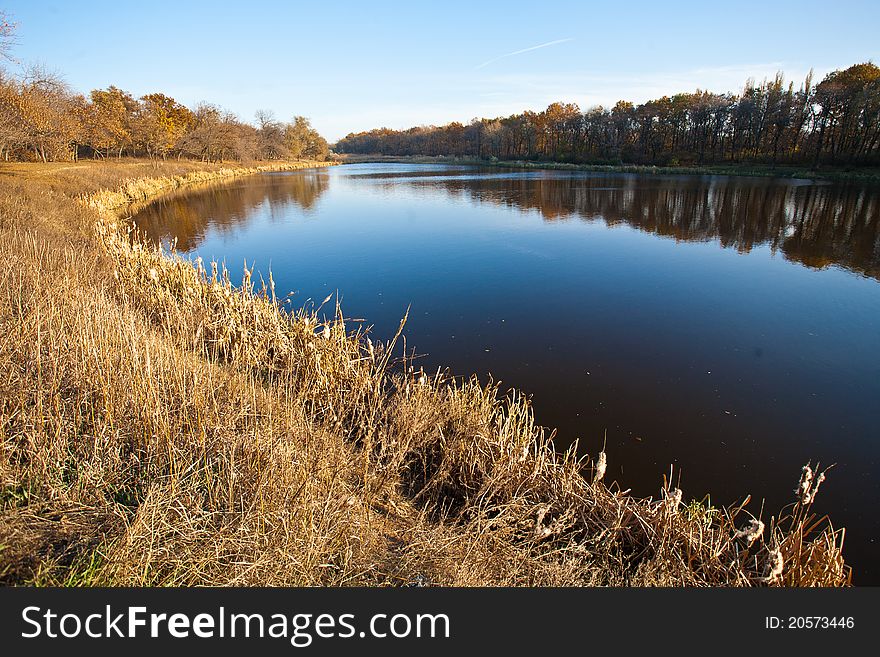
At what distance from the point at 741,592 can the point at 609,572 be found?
2.90 feet

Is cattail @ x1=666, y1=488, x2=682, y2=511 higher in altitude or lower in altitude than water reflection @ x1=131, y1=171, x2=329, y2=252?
lower

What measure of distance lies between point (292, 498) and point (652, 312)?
9.67 metres

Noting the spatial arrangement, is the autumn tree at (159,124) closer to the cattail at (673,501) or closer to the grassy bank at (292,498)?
the grassy bank at (292,498)

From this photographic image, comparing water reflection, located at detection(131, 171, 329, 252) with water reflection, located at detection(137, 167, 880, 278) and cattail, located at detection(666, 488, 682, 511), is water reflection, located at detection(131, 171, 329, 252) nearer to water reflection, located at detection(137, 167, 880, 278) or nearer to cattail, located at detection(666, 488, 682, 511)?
water reflection, located at detection(137, 167, 880, 278)

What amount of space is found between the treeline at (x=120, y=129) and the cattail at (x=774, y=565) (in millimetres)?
35095

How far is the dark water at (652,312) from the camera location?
572 centimetres

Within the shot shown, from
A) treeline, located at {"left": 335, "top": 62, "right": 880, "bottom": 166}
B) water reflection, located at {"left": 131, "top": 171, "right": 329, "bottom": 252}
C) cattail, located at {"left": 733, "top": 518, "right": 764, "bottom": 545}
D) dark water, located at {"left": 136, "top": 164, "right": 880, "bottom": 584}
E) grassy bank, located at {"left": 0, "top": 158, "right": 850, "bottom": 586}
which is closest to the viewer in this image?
grassy bank, located at {"left": 0, "top": 158, "right": 850, "bottom": 586}

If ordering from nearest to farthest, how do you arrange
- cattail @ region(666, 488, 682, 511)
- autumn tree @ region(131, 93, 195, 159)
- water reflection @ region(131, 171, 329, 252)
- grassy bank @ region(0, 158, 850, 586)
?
grassy bank @ region(0, 158, 850, 586) < cattail @ region(666, 488, 682, 511) < water reflection @ region(131, 171, 329, 252) < autumn tree @ region(131, 93, 195, 159)

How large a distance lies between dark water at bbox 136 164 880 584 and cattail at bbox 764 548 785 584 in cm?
184

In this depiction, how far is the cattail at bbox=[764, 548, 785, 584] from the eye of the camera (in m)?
3.15

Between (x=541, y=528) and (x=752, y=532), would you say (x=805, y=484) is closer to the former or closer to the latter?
(x=752, y=532)

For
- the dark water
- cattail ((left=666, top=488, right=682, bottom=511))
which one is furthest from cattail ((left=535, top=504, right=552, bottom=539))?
the dark water

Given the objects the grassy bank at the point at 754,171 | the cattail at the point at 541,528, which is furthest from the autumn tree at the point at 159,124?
the cattail at the point at 541,528

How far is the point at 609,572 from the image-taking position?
11.5 feet
